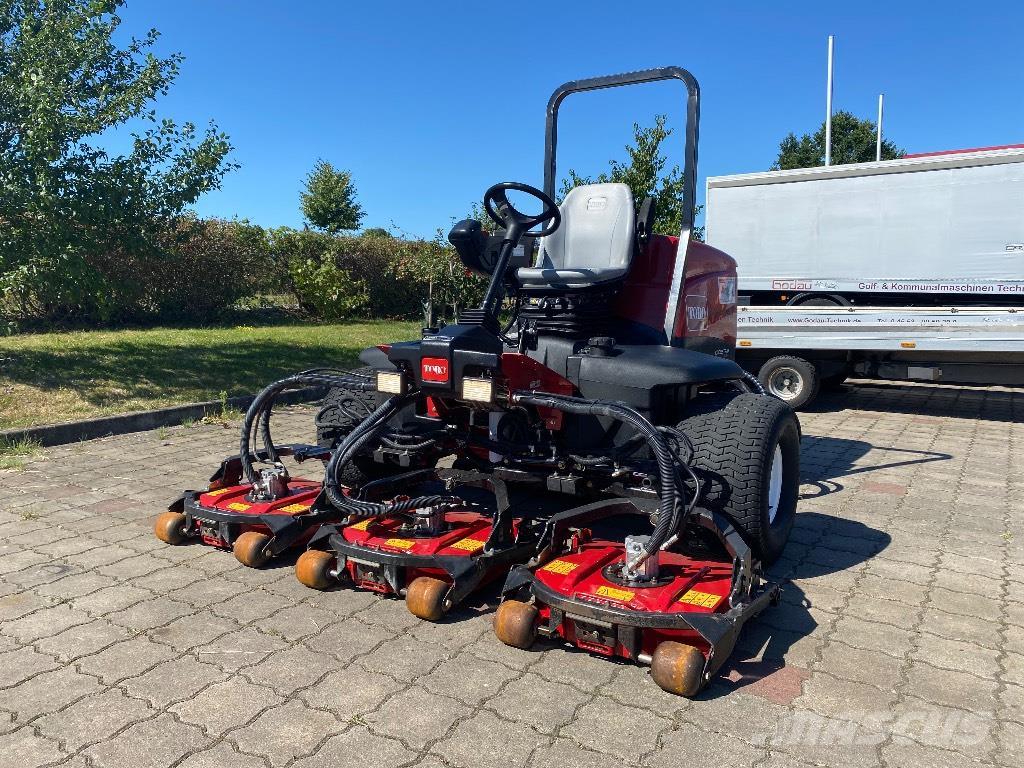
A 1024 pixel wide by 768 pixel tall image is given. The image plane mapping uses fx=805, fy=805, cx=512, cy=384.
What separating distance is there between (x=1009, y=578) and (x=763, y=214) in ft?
30.5

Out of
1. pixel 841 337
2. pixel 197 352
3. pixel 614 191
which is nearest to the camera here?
pixel 614 191

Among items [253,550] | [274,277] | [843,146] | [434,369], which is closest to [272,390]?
[253,550]

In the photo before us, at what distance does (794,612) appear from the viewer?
11.7ft

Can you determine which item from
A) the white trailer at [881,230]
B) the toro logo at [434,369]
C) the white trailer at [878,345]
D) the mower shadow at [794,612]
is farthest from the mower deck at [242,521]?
the white trailer at [881,230]

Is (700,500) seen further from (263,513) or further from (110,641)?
(110,641)

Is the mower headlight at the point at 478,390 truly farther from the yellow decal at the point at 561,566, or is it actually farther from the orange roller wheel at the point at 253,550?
the orange roller wheel at the point at 253,550

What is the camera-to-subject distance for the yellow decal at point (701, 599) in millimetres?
2947

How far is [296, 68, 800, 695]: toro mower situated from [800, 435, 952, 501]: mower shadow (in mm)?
1851

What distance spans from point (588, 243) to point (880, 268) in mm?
8433

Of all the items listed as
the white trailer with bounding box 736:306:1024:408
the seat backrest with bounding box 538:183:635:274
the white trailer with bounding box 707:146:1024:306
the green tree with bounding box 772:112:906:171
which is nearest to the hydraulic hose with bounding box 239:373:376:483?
the seat backrest with bounding box 538:183:635:274

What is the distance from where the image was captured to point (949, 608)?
3648 mm

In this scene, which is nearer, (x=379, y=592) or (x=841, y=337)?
(x=379, y=592)

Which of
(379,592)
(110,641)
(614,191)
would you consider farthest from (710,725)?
(614,191)

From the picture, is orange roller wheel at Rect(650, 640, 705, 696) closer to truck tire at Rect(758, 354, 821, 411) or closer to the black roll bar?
the black roll bar
